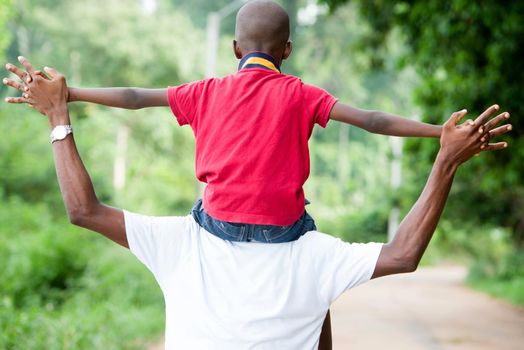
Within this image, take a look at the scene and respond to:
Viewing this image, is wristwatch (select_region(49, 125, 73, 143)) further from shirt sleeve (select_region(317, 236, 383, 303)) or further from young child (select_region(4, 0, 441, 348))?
shirt sleeve (select_region(317, 236, 383, 303))

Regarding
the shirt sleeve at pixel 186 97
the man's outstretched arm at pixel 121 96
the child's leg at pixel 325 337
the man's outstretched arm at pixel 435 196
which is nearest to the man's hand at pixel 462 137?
the man's outstretched arm at pixel 435 196

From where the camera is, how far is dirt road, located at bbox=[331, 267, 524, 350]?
35.3 feet

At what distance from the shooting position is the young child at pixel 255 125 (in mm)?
2809

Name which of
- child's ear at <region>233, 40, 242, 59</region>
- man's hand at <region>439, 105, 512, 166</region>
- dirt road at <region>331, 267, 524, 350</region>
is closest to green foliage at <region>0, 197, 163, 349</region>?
dirt road at <region>331, 267, 524, 350</region>

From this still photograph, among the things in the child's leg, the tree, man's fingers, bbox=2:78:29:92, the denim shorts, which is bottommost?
the child's leg

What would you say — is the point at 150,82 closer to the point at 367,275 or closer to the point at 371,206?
the point at 371,206

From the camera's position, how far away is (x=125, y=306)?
1223 cm

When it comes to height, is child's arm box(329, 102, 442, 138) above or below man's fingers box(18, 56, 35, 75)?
below

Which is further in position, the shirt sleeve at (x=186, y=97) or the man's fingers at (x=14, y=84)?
the shirt sleeve at (x=186, y=97)

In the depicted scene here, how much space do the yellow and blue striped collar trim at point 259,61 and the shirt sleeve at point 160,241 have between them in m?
0.59

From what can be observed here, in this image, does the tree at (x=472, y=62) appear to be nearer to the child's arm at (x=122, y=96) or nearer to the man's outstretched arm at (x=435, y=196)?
the man's outstretched arm at (x=435, y=196)

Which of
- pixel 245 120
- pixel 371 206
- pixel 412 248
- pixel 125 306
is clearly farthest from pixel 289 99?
pixel 371 206

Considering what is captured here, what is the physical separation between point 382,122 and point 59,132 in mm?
1115

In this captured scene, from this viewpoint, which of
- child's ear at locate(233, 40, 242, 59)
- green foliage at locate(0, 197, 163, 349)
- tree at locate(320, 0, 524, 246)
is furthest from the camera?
tree at locate(320, 0, 524, 246)
